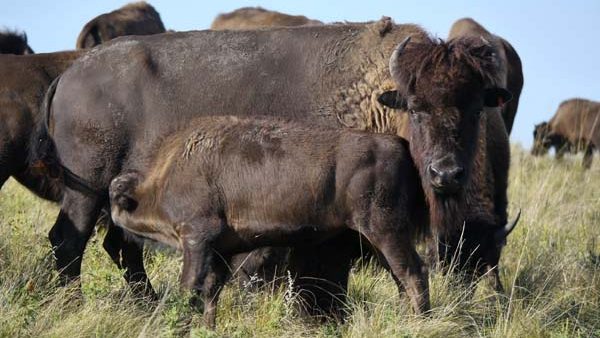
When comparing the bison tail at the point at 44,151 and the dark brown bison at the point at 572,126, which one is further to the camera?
the dark brown bison at the point at 572,126

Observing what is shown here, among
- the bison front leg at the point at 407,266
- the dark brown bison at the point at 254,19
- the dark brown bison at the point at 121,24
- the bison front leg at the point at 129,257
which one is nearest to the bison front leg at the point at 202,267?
the bison front leg at the point at 407,266

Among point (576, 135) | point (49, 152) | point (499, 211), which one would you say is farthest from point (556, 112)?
point (49, 152)

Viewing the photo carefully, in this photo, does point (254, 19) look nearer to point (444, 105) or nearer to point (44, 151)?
point (44, 151)

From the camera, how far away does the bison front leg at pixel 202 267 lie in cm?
686

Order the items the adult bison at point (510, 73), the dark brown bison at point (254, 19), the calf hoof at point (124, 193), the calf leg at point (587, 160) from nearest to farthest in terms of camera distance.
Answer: the calf hoof at point (124, 193) < the adult bison at point (510, 73) < the calf leg at point (587, 160) < the dark brown bison at point (254, 19)

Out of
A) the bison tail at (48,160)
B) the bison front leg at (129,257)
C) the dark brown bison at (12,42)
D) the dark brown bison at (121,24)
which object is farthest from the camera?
the dark brown bison at (121,24)

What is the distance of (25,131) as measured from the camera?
8.76m

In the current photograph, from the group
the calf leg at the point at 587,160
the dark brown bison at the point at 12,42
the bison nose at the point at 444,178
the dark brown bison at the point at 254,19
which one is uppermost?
the bison nose at the point at 444,178

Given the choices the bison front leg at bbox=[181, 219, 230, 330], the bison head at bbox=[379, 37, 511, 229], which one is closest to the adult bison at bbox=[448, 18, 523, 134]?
the bison head at bbox=[379, 37, 511, 229]

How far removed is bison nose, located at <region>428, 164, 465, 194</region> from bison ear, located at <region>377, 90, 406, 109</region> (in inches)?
26.0

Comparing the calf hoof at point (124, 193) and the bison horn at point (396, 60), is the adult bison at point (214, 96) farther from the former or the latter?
the calf hoof at point (124, 193)

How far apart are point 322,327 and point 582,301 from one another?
6.75 feet

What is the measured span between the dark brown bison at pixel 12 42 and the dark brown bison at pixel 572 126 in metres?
10.5

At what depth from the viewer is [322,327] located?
706cm
